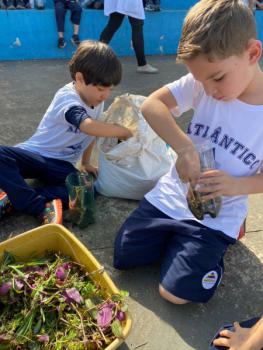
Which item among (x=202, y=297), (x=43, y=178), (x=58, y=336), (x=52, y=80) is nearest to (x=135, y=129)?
(x=43, y=178)

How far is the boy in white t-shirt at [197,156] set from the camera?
1349mm

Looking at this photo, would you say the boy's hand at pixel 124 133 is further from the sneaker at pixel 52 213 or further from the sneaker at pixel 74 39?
the sneaker at pixel 74 39

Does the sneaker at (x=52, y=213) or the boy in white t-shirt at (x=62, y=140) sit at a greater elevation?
the boy in white t-shirt at (x=62, y=140)

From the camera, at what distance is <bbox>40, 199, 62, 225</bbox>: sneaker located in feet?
6.29

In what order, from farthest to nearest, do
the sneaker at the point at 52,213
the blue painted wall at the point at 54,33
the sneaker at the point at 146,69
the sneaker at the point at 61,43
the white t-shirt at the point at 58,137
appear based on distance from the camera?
the sneaker at the point at 61,43 < the blue painted wall at the point at 54,33 < the sneaker at the point at 146,69 < the white t-shirt at the point at 58,137 < the sneaker at the point at 52,213

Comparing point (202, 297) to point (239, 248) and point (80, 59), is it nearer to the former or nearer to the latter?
point (239, 248)

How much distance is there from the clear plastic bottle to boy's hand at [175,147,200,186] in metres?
0.04

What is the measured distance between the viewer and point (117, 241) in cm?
181

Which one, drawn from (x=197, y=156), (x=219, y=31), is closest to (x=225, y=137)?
(x=197, y=156)

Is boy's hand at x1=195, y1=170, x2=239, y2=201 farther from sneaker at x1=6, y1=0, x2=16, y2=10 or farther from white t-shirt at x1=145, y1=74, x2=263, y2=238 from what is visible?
sneaker at x1=6, y1=0, x2=16, y2=10

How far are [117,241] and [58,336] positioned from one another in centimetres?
58

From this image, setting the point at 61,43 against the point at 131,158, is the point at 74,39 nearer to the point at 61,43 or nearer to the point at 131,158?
the point at 61,43

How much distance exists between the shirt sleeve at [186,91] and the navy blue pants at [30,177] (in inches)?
32.5

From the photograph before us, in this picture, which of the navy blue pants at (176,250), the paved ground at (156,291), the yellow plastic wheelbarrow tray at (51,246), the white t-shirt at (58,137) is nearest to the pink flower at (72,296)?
the yellow plastic wheelbarrow tray at (51,246)
